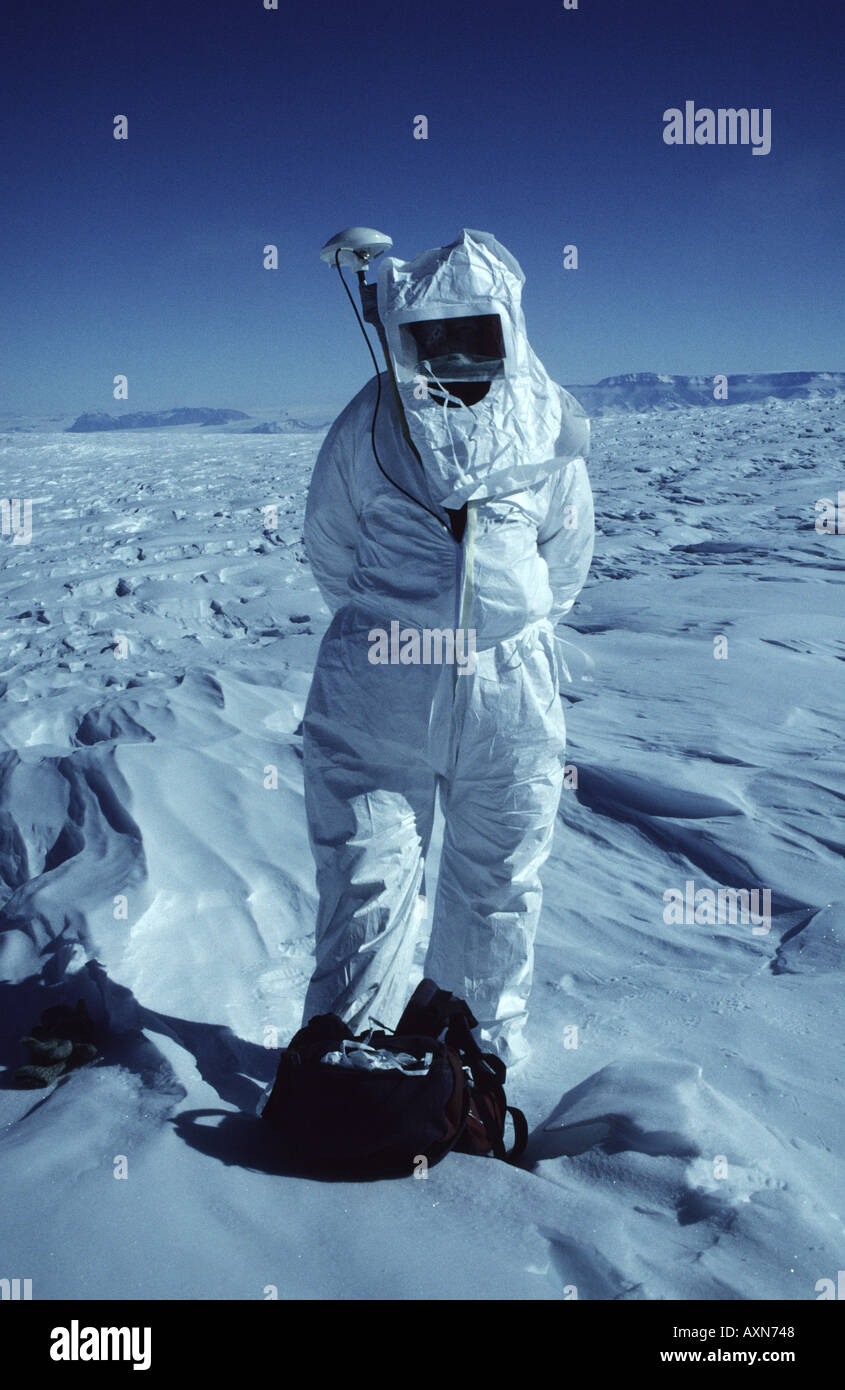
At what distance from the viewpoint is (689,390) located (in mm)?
40438

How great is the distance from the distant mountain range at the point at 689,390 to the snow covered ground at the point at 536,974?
108 feet

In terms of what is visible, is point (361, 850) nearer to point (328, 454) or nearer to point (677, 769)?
point (328, 454)

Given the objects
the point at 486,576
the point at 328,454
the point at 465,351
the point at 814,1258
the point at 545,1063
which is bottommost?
the point at 545,1063

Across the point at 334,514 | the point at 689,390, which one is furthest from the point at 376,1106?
the point at 689,390

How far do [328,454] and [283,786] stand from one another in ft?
5.19

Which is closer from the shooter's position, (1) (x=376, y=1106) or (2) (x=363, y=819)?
(1) (x=376, y=1106)

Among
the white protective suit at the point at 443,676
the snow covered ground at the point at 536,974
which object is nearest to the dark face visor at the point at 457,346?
the white protective suit at the point at 443,676

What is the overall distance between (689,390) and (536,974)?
42616 mm

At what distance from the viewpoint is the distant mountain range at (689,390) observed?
36875mm

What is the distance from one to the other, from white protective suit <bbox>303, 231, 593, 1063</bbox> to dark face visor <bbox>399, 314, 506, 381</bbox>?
0.02 metres

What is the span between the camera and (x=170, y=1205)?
1363 mm

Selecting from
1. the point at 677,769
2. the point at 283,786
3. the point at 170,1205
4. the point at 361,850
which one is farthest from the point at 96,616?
the point at 170,1205

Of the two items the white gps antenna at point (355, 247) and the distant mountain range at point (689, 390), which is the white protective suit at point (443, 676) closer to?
the white gps antenna at point (355, 247)

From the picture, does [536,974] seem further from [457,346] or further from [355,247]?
[355,247]
